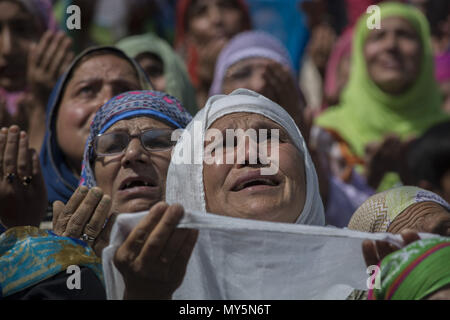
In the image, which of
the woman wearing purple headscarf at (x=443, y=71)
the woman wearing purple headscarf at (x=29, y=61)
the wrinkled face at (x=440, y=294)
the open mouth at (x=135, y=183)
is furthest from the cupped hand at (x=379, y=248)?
the woman wearing purple headscarf at (x=443, y=71)

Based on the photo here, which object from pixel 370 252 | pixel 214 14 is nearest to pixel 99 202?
pixel 370 252

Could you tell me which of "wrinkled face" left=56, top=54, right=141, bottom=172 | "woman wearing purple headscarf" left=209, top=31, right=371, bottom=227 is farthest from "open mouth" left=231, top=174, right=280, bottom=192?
"woman wearing purple headscarf" left=209, top=31, right=371, bottom=227

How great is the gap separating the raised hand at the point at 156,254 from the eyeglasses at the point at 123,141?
3.28ft

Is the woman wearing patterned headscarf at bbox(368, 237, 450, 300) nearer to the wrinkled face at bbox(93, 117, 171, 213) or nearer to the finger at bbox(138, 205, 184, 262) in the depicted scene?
the finger at bbox(138, 205, 184, 262)

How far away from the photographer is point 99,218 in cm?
266

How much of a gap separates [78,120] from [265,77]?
111 cm

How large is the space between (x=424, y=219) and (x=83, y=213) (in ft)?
3.76

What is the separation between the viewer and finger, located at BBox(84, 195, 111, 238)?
2.64 m

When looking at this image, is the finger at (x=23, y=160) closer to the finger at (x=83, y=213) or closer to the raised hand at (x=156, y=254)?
the finger at (x=83, y=213)

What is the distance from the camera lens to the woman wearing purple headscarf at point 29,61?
4473 mm

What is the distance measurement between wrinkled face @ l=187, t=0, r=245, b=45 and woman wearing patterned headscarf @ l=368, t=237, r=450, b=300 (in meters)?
3.87
